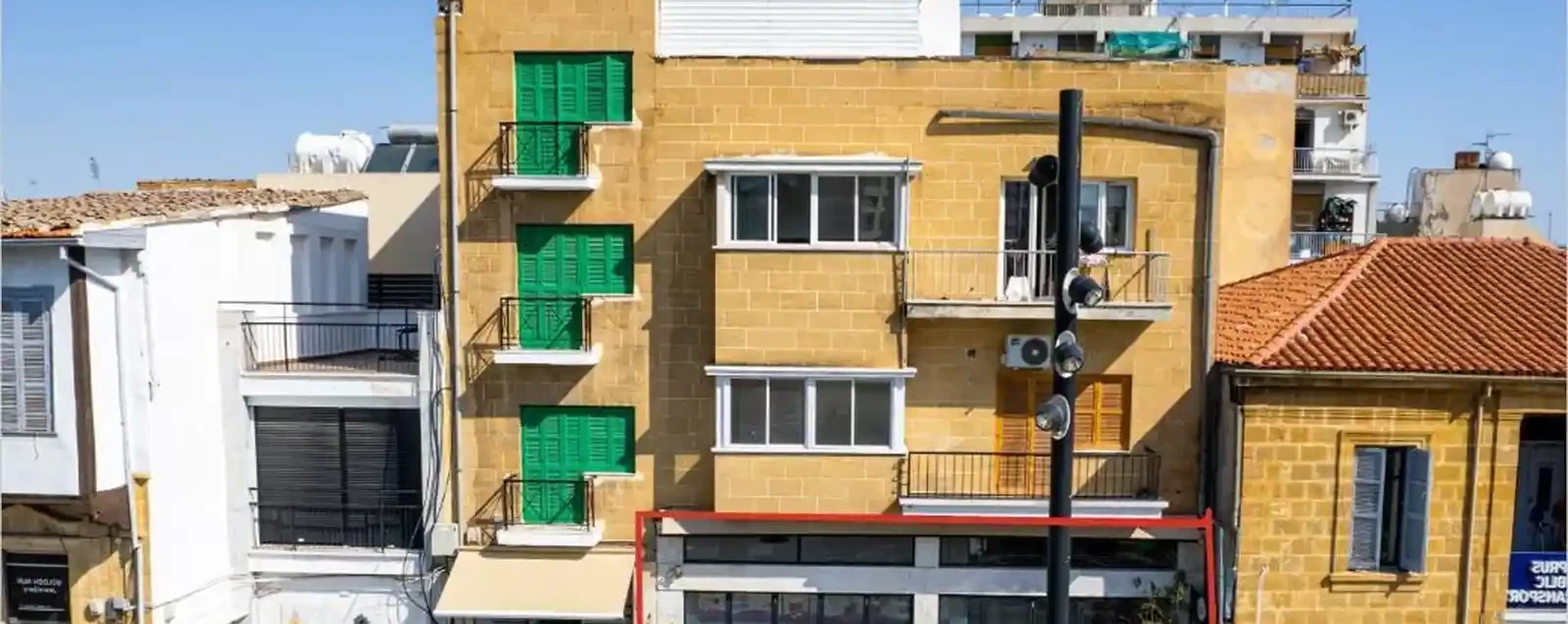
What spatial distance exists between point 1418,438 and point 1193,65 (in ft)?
17.4

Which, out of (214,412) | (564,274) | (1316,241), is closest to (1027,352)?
(564,274)

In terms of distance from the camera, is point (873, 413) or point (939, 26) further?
point (939, 26)

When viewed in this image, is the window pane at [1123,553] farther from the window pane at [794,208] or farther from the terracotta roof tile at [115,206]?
the terracotta roof tile at [115,206]

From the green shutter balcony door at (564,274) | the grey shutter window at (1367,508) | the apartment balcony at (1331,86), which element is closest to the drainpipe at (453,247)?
the green shutter balcony door at (564,274)

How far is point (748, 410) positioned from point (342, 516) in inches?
230

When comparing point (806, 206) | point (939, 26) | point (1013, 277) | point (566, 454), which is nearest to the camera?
point (806, 206)

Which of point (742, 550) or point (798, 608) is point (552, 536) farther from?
point (798, 608)

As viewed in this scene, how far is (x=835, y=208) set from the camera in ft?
40.7

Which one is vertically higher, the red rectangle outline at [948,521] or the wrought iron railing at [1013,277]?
the wrought iron railing at [1013,277]

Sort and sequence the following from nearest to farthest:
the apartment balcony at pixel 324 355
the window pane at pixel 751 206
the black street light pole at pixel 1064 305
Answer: the black street light pole at pixel 1064 305
the window pane at pixel 751 206
the apartment balcony at pixel 324 355

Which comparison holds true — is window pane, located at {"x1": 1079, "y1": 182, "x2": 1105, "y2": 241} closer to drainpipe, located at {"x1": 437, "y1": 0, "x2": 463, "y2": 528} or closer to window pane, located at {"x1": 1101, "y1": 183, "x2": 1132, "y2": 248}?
window pane, located at {"x1": 1101, "y1": 183, "x2": 1132, "y2": 248}

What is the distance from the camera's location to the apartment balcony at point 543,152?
1261 cm

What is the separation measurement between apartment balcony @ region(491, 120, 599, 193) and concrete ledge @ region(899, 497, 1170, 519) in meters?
5.96

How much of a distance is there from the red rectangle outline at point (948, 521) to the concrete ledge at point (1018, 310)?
259cm
